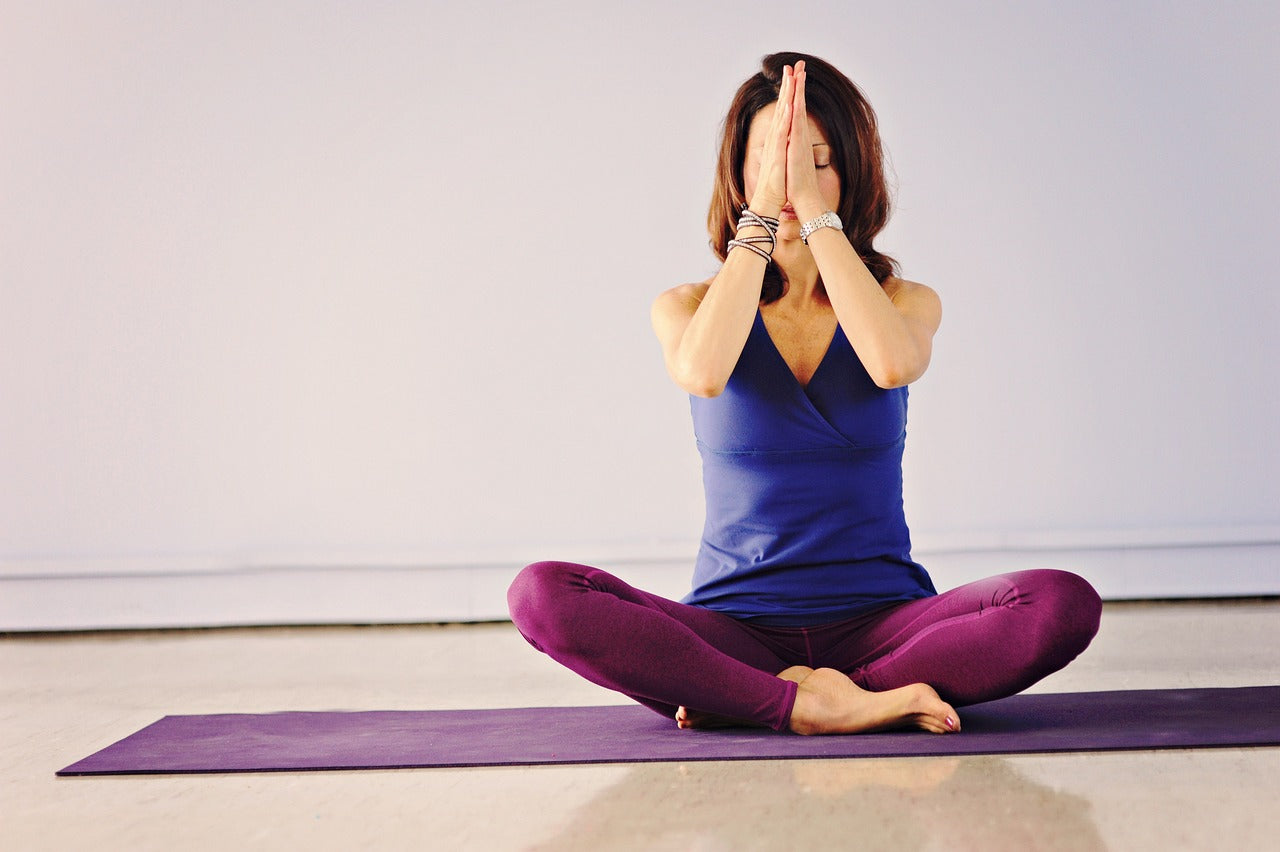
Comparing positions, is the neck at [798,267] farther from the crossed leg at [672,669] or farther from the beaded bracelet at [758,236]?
the crossed leg at [672,669]

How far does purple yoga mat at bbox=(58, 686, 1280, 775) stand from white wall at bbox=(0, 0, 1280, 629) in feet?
4.85

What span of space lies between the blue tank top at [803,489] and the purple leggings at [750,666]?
16cm

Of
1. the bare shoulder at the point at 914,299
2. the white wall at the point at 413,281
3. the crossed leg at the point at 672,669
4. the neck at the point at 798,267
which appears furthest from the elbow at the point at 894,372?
the white wall at the point at 413,281

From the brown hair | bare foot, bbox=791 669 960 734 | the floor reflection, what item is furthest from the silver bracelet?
the floor reflection

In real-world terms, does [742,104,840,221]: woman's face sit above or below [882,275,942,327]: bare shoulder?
above

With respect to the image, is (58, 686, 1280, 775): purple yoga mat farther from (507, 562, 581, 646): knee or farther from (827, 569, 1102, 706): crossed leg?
(507, 562, 581, 646): knee

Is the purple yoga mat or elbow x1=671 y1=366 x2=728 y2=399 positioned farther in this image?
elbow x1=671 y1=366 x2=728 y2=399

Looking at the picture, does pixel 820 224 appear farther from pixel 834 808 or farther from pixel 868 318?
pixel 834 808

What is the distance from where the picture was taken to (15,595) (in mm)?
3744

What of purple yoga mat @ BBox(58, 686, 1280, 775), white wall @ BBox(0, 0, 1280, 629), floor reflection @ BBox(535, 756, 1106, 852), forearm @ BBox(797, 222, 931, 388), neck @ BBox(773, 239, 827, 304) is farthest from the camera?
white wall @ BBox(0, 0, 1280, 629)

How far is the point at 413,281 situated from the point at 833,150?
73.9 inches

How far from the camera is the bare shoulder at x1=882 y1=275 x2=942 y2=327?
6.92ft

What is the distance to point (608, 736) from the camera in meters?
1.93

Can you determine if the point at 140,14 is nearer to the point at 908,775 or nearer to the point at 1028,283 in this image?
the point at 1028,283
